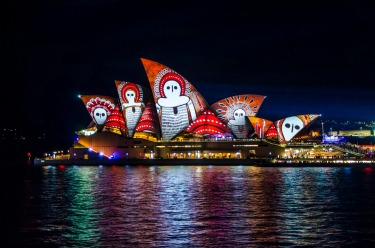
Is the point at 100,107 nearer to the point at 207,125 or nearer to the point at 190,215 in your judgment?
the point at 207,125

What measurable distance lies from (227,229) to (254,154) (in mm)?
56305

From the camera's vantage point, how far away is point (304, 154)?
7975 cm

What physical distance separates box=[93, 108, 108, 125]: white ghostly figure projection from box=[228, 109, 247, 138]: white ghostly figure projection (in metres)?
16.7

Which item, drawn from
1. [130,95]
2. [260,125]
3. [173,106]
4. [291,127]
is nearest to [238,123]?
[260,125]

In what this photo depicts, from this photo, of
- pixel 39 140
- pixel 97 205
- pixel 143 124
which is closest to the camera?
pixel 97 205

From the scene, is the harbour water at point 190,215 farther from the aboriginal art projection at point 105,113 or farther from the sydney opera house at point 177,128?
the aboriginal art projection at point 105,113

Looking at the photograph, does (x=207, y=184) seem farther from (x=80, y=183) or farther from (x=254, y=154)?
(x=254, y=154)

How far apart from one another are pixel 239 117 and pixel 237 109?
4.49 ft

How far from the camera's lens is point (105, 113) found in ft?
257

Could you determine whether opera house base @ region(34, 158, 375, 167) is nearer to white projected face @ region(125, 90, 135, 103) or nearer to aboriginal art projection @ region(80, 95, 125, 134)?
aboriginal art projection @ region(80, 95, 125, 134)

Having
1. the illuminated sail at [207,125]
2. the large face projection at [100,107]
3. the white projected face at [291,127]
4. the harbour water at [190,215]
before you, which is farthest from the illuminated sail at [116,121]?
the harbour water at [190,215]

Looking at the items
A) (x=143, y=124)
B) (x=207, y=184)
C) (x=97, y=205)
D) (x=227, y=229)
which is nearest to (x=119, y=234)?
(x=227, y=229)

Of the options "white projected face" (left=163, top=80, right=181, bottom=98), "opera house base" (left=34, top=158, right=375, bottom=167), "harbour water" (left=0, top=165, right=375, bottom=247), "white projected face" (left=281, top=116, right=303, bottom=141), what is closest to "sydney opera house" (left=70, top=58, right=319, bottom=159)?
"white projected face" (left=281, top=116, right=303, bottom=141)

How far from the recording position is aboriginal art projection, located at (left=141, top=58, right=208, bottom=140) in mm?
72500
